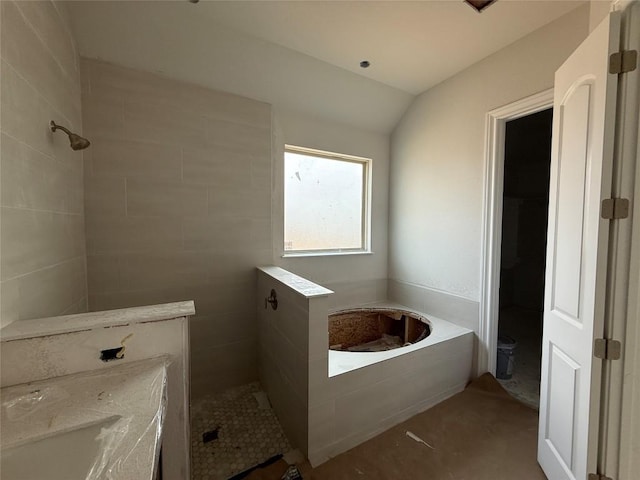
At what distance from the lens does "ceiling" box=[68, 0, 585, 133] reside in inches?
59.4

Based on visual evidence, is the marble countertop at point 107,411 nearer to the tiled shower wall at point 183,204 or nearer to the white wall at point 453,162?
the tiled shower wall at point 183,204

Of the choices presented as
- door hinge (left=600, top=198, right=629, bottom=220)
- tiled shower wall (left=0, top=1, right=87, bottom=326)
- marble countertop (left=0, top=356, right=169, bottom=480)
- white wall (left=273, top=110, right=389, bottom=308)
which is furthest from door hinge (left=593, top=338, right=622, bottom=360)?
tiled shower wall (left=0, top=1, right=87, bottom=326)

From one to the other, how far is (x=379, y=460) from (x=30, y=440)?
1.51 metres

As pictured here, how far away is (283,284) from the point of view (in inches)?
61.9

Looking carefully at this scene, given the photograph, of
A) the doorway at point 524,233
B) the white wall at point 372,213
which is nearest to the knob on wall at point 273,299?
the white wall at point 372,213

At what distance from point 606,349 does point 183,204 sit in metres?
2.42

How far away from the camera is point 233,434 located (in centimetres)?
159

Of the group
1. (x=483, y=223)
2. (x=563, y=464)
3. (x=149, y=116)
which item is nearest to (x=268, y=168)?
(x=149, y=116)

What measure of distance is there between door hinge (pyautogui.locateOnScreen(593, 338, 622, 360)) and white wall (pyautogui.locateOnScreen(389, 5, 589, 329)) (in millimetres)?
1063

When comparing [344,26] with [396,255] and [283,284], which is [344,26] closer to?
[283,284]

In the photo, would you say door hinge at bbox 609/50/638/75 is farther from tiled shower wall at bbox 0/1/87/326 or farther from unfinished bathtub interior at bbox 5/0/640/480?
tiled shower wall at bbox 0/1/87/326

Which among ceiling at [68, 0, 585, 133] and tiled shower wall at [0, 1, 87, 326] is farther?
ceiling at [68, 0, 585, 133]

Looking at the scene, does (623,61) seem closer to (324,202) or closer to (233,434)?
(324,202)

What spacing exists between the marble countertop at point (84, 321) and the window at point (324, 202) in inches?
58.4
